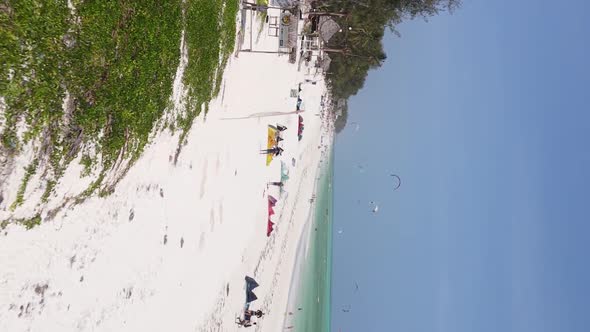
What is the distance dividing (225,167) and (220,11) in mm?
5817

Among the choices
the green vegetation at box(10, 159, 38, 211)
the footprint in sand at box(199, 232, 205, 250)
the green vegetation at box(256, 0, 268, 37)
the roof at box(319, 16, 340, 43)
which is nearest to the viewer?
the green vegetation at box(10, 159, 38, 211)

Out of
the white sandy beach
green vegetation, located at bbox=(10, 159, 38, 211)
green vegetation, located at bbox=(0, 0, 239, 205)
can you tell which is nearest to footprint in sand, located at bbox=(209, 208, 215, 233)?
the white sandy beach

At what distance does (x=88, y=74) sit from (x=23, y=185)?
8.28ft

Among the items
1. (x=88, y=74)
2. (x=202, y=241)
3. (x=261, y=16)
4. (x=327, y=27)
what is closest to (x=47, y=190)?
(x=88, y=74)

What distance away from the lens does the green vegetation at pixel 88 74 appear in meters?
7.46

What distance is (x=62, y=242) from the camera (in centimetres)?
905

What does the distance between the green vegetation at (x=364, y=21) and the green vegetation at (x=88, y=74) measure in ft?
67.5

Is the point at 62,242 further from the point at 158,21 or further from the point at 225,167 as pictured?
A: the point at 225,167

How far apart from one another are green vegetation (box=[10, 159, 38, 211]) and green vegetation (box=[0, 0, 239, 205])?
0.07 feet

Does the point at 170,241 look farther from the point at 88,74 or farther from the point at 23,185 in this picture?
Result: the point at 23,185

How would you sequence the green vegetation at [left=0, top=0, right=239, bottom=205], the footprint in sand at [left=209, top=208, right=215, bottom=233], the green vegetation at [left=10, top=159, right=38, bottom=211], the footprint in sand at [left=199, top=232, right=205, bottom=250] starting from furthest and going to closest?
the footprint in sand at [left=209, top=208, right=215, bottom=233] → the footprint in sand at [left=199, top=232, right=205, bottom=250] → the green vegetation at [left=10, top=159, right=38, bottom=211] → the green vegetation at [left=0, top=0, right=239, bottom=205]

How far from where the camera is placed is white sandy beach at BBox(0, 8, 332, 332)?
855cm

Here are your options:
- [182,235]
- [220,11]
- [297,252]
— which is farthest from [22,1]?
[297,252]

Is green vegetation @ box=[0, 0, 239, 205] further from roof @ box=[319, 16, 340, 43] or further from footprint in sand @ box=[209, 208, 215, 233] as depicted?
roof @ box=[319, 16, 340, 43]
